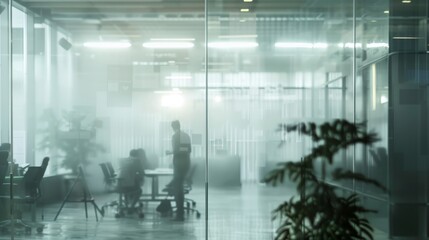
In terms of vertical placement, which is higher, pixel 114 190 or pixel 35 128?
pixel 35 128

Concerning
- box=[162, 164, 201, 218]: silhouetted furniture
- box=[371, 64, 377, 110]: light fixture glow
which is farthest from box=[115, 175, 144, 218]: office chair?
box=[371, 64, 377, 110]: light fixture glow

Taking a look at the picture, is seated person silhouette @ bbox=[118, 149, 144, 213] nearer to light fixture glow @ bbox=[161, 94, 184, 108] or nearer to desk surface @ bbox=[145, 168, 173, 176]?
desk surface @ bbox=[145, 168, 173, 176]

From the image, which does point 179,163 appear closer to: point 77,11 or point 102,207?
point 102,207

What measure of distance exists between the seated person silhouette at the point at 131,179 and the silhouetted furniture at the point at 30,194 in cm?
100

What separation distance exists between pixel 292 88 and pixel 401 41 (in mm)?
1523

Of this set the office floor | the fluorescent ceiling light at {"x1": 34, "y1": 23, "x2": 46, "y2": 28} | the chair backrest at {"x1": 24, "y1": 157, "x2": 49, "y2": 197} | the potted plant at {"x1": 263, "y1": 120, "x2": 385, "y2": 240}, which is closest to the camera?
the potted plant at {"x1": 263, "y1": 120, "x2": 385, "y2": 240}

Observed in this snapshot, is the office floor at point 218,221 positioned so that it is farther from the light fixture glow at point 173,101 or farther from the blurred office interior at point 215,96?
the light fixture glow at point 173,101

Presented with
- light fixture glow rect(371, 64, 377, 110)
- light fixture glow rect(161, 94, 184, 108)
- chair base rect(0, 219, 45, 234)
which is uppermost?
light fixture glow rect(371, 64, 377, 110)

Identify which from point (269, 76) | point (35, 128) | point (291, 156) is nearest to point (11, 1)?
point (35, 128)

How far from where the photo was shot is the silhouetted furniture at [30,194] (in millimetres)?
7895

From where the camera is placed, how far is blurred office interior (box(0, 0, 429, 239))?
7.68 m

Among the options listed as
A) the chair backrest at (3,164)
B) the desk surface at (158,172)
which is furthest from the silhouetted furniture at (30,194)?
the desk surface at (158,172)

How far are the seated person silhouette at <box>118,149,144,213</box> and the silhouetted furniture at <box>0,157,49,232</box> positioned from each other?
3.29 feet

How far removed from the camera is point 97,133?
7.80 metres
